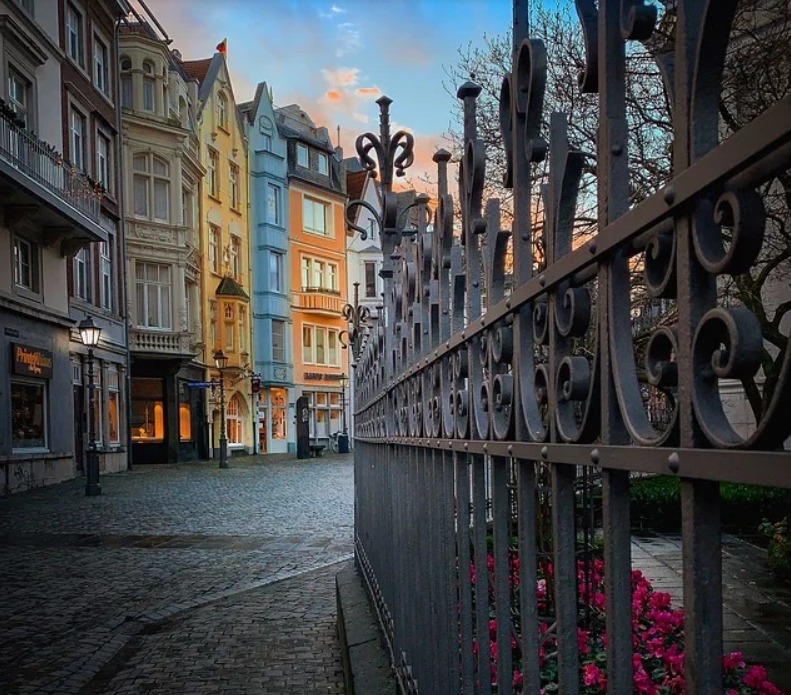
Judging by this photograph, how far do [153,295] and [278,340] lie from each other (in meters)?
15.2

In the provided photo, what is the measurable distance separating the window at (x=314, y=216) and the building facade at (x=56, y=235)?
24.2 meters

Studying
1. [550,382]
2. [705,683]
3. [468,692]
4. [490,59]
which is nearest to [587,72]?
[550,382]

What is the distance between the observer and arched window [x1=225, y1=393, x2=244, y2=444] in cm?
4538

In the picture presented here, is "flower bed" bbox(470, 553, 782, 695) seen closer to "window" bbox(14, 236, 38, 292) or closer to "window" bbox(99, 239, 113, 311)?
"window" bbox(14, 236, 38, 292)

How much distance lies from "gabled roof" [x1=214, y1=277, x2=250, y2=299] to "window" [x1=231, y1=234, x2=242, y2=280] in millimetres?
1583

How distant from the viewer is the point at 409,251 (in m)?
3.25

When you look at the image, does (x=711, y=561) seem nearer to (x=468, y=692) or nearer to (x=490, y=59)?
(x=468, y=692)

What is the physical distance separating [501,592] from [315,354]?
5345cm

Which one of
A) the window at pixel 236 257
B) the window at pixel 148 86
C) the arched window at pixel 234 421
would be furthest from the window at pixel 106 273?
the arched window at pixel 234 421

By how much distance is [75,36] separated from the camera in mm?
26531

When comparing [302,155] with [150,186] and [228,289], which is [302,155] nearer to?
[228,289]

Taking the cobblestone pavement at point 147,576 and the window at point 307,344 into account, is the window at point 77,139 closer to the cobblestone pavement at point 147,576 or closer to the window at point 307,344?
the cobblestone pavement at point 147,576

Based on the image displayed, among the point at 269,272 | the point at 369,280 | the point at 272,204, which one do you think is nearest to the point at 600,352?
the point at 269,272

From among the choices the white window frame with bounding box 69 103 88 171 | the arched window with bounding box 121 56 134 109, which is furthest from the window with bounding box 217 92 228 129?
the white window frame with bounding box 69 103 88 171
